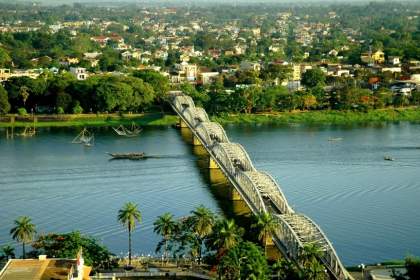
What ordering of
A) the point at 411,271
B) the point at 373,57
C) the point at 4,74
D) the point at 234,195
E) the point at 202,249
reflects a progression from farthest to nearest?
1. the point at 373,57
2. the point at 4,74
3. the point at 234,195
4. the point at 202,249
5. the point at 411,271

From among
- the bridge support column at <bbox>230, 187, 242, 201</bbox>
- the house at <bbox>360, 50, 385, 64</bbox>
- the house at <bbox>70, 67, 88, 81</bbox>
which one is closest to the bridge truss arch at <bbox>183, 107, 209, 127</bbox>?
the bridge support column at <bbox>230, 187, 242, 201</bbox>

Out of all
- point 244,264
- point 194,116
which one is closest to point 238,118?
point 194,116

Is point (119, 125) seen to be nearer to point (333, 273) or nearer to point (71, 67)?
point (71, 67)

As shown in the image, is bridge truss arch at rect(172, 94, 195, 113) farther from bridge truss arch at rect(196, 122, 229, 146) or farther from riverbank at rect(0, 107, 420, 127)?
bridge truss arch at rect(196, 122, 229, 146)

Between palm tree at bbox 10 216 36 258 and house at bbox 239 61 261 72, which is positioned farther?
house at bbox 239 61 261 72

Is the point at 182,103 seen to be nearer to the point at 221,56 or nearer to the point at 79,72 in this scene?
the point at 79,72

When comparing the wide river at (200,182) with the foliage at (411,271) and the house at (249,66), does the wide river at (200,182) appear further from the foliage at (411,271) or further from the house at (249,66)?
the house at (249,66)

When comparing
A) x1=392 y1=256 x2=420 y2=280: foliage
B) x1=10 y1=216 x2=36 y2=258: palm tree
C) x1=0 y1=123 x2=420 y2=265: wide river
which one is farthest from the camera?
x1=0 y1=123 x2=420 y2=265: wide river
